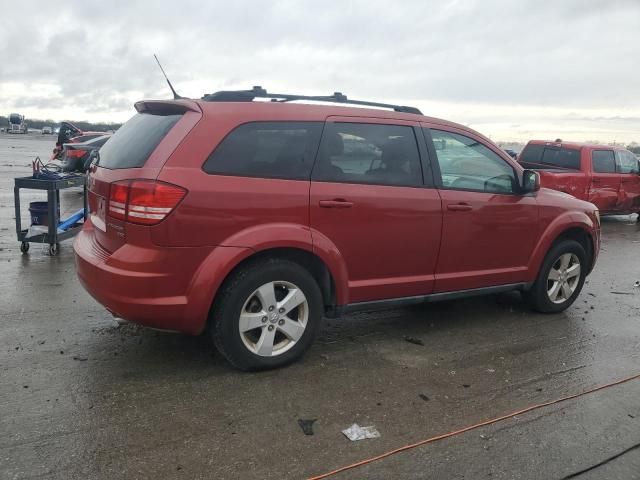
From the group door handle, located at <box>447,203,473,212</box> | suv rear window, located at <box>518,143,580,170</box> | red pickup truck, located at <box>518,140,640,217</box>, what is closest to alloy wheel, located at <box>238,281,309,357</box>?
door handle, located at <box>447,203,473,212</box>

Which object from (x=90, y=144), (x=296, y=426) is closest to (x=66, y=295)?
(x=296, y=426)

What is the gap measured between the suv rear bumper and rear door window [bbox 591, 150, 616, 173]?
1064 cm

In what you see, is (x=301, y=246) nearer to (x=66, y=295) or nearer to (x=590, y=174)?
(x=66, y=295)

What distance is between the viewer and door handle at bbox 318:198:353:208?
3906mm

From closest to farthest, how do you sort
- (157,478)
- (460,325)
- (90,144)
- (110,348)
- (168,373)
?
(157,478), (168,373), (110,348), (460,325), (90,144)

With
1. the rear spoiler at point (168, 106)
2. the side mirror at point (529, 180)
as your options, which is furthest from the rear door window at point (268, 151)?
the side mirror at point (529, 180)

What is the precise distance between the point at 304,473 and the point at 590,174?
10753mm

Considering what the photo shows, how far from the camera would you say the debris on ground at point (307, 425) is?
10.5 feet

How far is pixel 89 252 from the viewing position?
12.8 feet

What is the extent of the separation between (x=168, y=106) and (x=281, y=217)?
Answer: 112 centimetres

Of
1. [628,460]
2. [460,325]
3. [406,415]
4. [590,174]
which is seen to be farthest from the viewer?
[590,174]

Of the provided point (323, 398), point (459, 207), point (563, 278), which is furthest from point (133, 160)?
point (563, 278)

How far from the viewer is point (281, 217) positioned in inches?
148

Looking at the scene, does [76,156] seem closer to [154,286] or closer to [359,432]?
[154,286]
